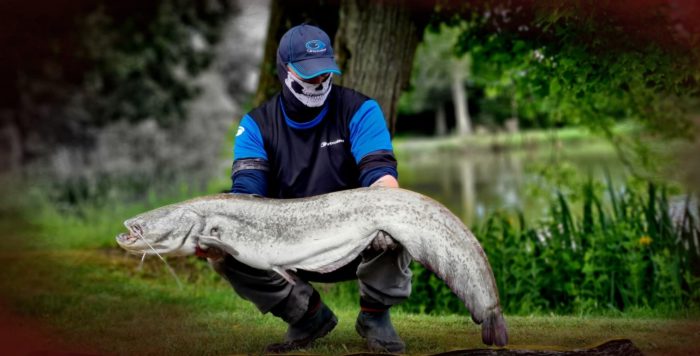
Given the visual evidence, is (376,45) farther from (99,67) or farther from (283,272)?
(99,67)

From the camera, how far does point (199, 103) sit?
20.1 meters

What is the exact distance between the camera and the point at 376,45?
21.8 ft

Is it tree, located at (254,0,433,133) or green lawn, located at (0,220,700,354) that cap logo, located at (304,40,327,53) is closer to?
green lawn, located at (0,220,700,354)

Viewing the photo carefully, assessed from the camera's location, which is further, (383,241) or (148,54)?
(148,54)

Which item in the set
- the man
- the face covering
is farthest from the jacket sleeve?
the face covering

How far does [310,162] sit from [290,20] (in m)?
3.49

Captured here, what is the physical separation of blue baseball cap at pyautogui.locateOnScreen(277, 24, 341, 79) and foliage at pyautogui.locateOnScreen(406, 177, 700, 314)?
2.96 metres

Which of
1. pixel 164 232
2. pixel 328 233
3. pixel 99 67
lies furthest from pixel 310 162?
pixel 99 67

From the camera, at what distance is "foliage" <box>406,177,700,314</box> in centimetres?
628

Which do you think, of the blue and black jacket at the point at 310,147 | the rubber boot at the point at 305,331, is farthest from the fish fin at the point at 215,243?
the rubber boot at the point at 305,331

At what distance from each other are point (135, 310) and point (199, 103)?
14.4 meters

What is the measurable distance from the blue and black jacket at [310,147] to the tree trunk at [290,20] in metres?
3.14

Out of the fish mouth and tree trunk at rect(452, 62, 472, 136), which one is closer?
the fish mouth

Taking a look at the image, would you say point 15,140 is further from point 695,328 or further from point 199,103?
point 695,328
